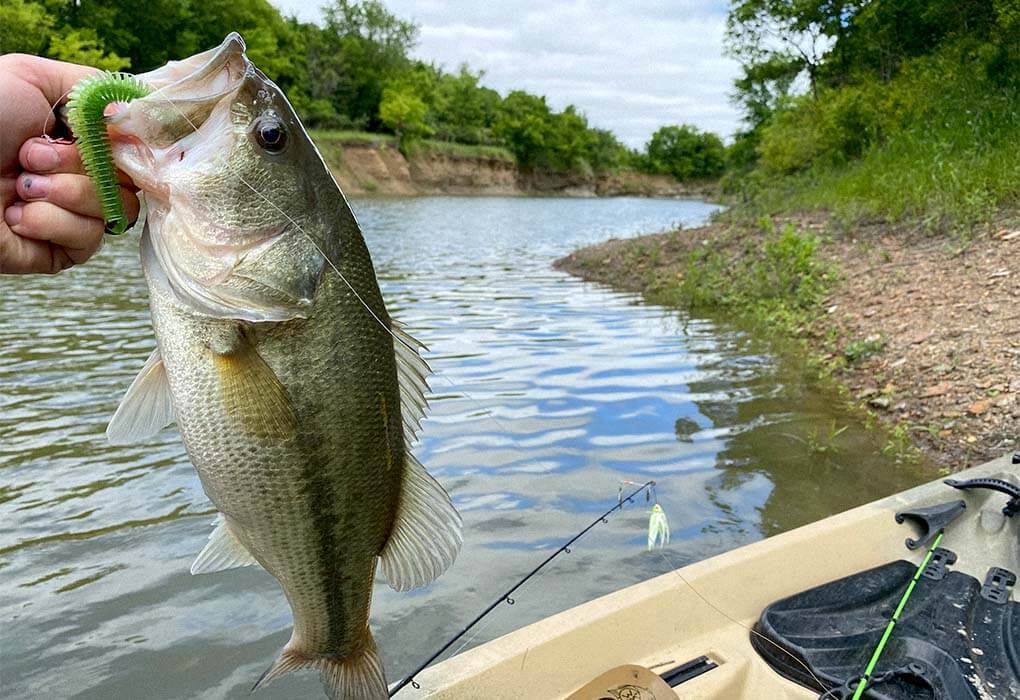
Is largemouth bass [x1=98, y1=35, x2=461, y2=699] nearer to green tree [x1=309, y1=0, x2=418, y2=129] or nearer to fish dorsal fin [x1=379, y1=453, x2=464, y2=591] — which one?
fish dorsal fin [x1=379, y1=453, x2=464, y2=591]

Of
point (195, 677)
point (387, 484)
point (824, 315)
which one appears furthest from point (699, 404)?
point (387, 484)

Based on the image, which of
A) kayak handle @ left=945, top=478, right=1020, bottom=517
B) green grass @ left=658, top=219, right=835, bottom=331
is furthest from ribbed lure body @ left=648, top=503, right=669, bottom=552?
green grass @ left=658, top=219, right=835, bottom=331

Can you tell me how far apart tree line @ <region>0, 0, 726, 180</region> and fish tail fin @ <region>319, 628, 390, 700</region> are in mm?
14029

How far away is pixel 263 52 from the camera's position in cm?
4778

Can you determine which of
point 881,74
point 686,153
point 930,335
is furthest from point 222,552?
point 686,153

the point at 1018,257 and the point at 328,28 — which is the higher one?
the point at 328,28

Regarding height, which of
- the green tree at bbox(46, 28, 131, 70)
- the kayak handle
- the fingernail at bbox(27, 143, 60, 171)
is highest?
the green tree at bbox(46, 28, 131, 70)

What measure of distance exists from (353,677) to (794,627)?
6.65 ft

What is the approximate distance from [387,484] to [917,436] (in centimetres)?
551

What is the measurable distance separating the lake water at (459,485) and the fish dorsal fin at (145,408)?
219 cm

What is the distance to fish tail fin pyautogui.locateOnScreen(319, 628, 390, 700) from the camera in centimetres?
161

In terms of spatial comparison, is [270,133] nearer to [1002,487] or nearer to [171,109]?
[171,109]

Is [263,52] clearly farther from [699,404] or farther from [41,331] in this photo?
[699,404]

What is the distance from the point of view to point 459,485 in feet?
16.7
